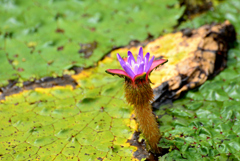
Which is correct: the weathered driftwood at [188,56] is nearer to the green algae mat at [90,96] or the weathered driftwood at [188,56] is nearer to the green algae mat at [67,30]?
the green algae mat at [90,96]

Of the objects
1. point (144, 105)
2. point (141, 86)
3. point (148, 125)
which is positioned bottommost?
point (148, 125)

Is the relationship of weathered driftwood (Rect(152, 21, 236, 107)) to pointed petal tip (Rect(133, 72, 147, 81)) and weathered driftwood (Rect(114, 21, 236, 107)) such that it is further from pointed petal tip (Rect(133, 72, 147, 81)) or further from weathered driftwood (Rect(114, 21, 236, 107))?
pointed petal tip (Rect(133, 72, 147, 81))

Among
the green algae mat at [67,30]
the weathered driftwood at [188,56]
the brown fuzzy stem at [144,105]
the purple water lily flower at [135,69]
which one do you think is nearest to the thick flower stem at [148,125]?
the brown fuzzy stem at [144,105]

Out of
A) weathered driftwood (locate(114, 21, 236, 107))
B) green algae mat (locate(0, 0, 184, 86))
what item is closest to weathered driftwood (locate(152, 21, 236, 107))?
weathered driftwood (locate(114, 21, 236, 107))

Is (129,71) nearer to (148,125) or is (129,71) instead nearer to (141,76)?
(141,76)

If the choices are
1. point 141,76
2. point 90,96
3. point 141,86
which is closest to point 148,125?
point 141,86

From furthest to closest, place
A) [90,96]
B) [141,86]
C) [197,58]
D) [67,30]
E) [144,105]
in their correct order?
[67,30] < [197,58] < [90,96] < [144,105] < [141,86]

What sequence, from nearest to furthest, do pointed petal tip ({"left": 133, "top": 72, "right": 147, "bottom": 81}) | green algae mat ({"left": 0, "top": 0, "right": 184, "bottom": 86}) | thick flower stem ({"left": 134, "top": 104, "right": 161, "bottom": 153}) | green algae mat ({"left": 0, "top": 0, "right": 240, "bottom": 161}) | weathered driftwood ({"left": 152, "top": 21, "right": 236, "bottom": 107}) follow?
pointed petal tip ({"left": 133, "top": 72, "right": 147, "bottom": 81})
thick flower stem ({"left": 134, "top": 104, "right": 161, "bottom": 153})
green algae mat ({"left": 0, "top": 0, "right": 240, "bottom": 161})
weathered driftwood ({"left": 152, "top": 21, "right": 236, "bottom": 107})
green algae mat ({"left": 0, "top": 0, "right": 184, "bottom": 86})

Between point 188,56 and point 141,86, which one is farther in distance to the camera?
point 188,56

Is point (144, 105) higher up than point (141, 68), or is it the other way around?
point (141, 68)
